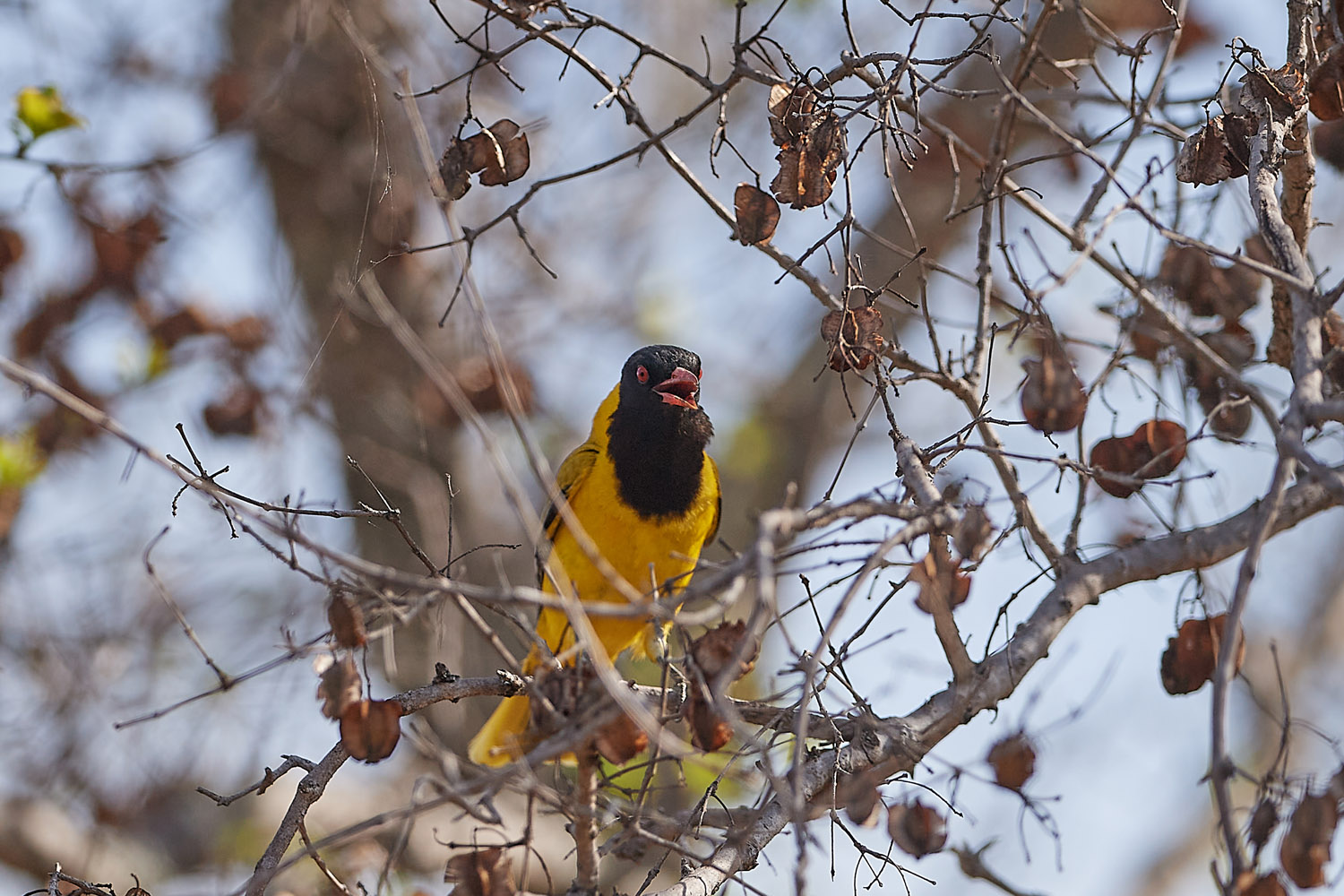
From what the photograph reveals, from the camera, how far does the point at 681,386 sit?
164 inches

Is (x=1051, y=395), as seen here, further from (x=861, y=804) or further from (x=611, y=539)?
(x=611, y=539)

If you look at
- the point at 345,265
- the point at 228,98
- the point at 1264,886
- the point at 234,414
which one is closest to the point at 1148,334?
the point at 1264,886

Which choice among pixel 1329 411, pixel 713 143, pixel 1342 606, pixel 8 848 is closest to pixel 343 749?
pixel 713 143

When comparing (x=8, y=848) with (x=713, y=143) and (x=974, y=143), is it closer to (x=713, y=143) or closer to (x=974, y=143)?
(x=713, y=143)

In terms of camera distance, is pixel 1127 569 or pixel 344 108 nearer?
pixel 1127 569

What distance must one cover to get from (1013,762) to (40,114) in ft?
11.2

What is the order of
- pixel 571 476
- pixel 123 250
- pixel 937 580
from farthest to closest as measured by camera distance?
1. pixel 123 250
2. pixel 571 476
3. pixel 937 580

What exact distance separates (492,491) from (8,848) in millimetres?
3297

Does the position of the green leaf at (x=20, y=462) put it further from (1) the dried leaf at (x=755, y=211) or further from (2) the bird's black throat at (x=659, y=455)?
(1) the dried leaf at (x=755, y=211)

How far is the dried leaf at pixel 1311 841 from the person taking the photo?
1788mm

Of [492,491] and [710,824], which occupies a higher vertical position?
[492,491]

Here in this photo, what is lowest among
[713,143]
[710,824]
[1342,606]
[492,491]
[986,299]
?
[710,824]

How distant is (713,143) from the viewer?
2.47 m

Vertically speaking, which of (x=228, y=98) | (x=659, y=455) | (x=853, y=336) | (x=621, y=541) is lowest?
(x=853, y=336)
